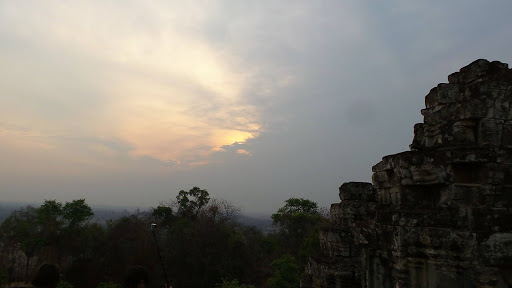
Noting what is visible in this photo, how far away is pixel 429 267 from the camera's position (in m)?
4.62

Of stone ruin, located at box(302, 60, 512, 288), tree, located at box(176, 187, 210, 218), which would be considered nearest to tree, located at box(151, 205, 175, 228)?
tree, located at box(176, 187, 210, 218)

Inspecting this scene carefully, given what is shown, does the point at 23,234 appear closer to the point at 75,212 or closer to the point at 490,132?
the point at 75,212

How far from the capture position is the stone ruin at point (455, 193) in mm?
4259

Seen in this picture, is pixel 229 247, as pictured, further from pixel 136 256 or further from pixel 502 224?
pixel 502 224

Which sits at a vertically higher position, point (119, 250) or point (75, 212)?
point (75, 212)

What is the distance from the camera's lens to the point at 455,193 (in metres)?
4.57

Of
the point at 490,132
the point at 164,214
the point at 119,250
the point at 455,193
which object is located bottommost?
the point at 119,250

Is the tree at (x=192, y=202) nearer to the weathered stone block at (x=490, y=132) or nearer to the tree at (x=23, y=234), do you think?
the tree at (x=23, y=234)

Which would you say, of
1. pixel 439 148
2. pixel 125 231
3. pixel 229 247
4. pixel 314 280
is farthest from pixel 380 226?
pixel 125 231

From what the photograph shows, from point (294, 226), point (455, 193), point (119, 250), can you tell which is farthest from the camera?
point (294, 226)

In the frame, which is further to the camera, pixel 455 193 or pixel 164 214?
pixel 164 214

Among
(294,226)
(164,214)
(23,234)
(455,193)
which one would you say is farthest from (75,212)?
(455,193)

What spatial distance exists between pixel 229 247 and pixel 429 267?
93.3 feet

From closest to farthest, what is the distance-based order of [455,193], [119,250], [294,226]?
[455,193]
[119,250]
[294,226]
